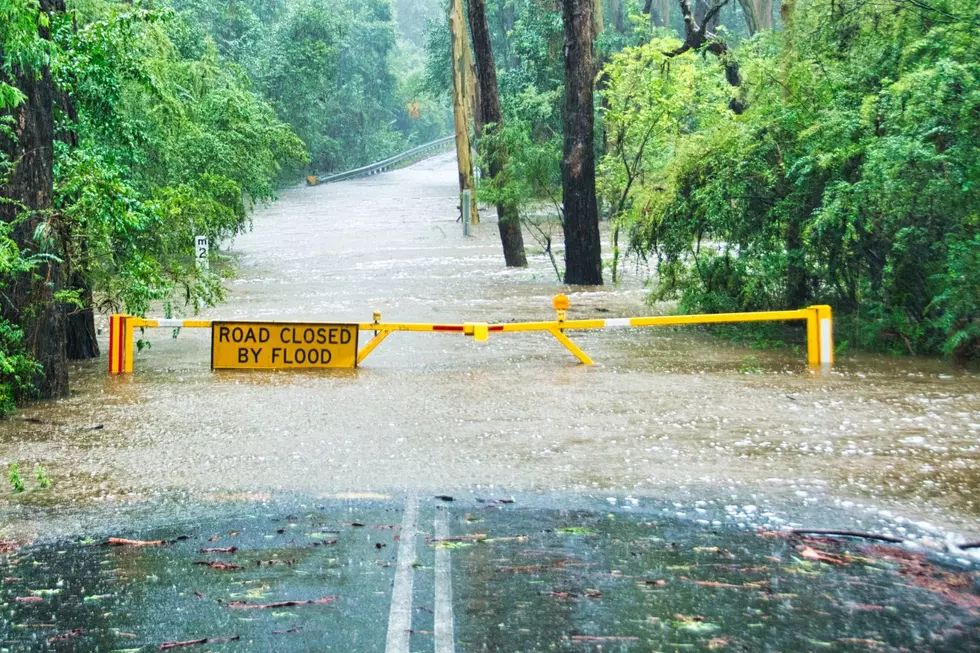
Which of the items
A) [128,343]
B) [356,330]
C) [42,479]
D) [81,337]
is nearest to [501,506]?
[42,479]

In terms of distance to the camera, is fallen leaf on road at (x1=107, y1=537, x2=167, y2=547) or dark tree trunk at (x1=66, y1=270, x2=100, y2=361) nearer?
fallen leaf on road at (x1=107, y1=537, x2=167, y2=547)

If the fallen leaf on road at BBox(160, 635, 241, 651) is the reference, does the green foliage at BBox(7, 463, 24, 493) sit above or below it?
above

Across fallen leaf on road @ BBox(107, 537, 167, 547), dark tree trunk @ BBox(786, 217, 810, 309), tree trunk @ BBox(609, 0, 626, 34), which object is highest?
tree trunk @ BBox(609, 0, 626, 34)

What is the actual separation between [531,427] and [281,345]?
4.62m

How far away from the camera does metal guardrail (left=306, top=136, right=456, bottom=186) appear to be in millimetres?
70625

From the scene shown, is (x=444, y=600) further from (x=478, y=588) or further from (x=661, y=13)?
(x=661, y=13)

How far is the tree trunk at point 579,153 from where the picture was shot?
21734 millimetres

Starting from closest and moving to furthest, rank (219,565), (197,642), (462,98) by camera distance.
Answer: (197,642)
(219,565)
(462,98)

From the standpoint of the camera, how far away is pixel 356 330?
13742mm

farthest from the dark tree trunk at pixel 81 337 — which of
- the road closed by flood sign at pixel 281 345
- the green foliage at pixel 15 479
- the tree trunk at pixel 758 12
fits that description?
the tree trunk at pixel 758 12

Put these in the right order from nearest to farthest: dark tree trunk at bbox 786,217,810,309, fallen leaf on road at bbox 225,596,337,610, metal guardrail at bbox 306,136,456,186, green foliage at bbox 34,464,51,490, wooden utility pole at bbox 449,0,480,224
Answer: fallen leaf on road at bbox 225,596,337,610 → green foliage at bbox 34,464,51,490 → dark tree trunk at bbox 786,217,810,309 → wooden utility pole at bbox 449,0,480,224 → metal guardrail at bbox 306,136,456,186

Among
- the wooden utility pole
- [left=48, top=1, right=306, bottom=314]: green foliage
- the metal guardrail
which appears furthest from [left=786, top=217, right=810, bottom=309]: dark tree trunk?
the metal guardrail

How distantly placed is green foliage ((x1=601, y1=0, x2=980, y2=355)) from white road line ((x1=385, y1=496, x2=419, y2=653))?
746cm

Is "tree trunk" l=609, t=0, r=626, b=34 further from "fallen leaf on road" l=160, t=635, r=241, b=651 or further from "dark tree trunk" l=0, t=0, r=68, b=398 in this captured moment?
"fallen leaf on road" l=160, t=635, r=241, b=651
